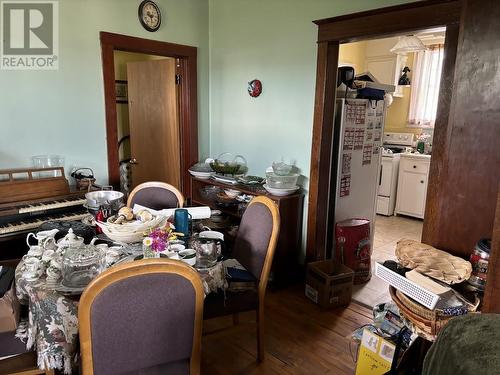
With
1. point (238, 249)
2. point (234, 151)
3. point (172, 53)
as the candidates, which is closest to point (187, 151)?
point (234, 151)

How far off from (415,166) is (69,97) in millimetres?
4131

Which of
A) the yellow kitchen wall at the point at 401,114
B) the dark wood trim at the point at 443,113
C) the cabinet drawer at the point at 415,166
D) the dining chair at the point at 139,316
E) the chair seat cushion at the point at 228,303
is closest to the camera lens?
the dining chair at the point at 139,316

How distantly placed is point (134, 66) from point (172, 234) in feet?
9.08

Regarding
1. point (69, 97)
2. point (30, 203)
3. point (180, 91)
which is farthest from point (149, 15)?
point (30, 203)

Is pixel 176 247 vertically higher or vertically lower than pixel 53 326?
higher

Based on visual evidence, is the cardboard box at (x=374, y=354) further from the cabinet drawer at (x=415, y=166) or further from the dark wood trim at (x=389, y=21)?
the cabinet drawer at (x=415, y=166)

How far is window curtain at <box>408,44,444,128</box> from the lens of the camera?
5215 millimetres

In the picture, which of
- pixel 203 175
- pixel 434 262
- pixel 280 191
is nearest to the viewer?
pixel 434 262

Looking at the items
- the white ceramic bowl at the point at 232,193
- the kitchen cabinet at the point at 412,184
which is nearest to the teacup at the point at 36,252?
the white ceramic bowl at the point at 232,193

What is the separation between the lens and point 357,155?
3.19m

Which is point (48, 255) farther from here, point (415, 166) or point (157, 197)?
point (415, 166)

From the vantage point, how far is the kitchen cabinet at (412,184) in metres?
4.82

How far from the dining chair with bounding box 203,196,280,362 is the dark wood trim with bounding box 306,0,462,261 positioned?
3.09ft

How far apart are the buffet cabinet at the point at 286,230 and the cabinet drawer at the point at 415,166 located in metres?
2.55
